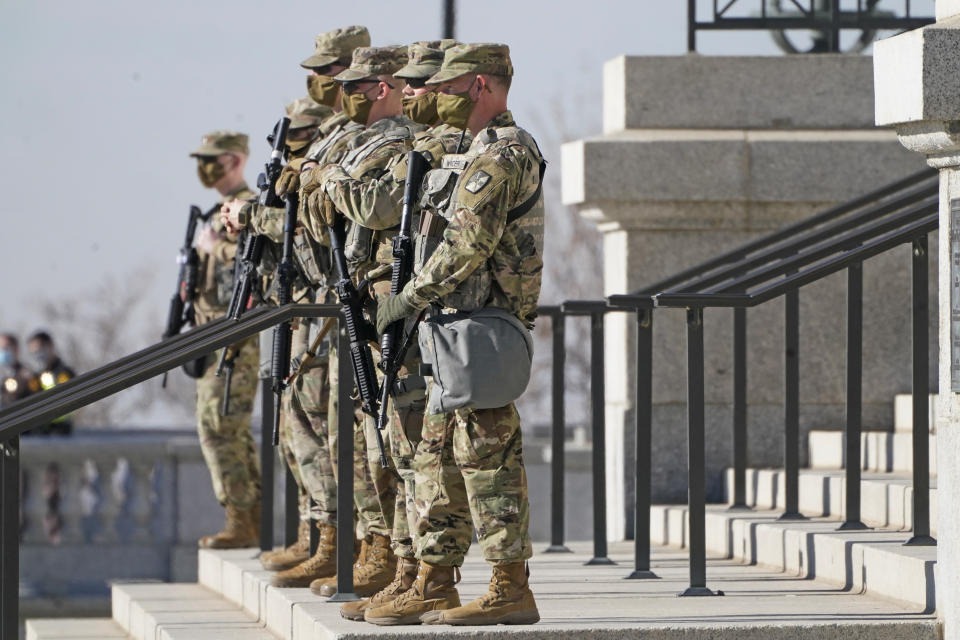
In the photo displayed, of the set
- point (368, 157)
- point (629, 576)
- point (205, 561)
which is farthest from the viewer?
point (205, 561)

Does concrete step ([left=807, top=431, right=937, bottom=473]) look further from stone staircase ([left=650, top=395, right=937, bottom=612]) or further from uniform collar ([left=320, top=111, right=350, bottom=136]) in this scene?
uniform collar ([left=320, top=111, right=350, bottom=136])

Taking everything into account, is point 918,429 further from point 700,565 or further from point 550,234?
point 550,234

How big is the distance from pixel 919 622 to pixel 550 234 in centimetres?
4539

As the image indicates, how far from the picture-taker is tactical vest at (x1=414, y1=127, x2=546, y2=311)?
247 inches

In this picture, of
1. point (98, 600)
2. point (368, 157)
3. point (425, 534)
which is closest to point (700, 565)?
point (425, 534)

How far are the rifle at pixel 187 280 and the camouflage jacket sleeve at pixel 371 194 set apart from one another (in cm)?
340

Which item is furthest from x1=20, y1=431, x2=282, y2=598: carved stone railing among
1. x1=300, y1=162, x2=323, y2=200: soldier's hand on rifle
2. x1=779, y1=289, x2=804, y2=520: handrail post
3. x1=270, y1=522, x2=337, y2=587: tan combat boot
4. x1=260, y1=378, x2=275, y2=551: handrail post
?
x1=300, y1=162, x2=323, y2=200: soldier's hand on rifle

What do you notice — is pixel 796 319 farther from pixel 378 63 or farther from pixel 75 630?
pixel 75 630

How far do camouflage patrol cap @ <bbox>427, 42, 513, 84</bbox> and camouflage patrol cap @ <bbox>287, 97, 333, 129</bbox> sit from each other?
7.38 feet

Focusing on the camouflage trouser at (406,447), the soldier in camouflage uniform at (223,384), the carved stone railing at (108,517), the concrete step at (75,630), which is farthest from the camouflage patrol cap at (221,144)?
the carved stone railing at (108,517)

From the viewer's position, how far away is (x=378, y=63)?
7.46 metres

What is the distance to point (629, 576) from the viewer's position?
8086 mm

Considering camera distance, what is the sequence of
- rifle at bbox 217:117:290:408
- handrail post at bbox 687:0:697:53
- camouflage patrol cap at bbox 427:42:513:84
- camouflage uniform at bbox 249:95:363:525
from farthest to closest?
handrail post at bbox 687:0:697:53 → rifle at bbox 217:117:290:408 → camouflage uniform at bbox 249:95:363:525 → camouflage patrol cap at bbox 427:42:513:84

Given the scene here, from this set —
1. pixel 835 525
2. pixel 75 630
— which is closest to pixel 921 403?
pixel 835 525
